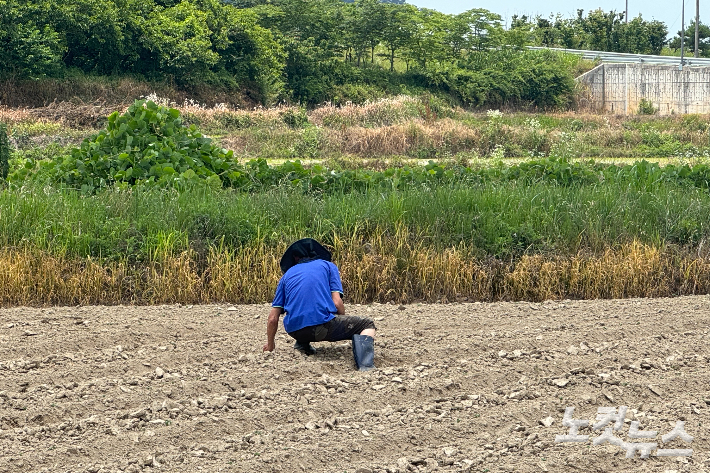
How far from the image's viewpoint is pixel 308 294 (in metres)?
5.88

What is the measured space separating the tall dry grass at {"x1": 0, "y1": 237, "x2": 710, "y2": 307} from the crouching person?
2.34 metres

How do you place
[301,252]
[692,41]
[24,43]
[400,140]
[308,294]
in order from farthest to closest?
[692,41] → [24,43] → [400,140] → [301,252] → [308,294]

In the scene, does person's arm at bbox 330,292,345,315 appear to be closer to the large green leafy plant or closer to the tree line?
the large green leafy plant

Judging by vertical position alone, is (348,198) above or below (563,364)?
above

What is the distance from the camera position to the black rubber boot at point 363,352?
A: 231 inches

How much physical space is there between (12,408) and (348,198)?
5120 mm

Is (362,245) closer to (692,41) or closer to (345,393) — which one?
(345,393)

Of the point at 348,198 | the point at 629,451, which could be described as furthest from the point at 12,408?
the point at 348,198

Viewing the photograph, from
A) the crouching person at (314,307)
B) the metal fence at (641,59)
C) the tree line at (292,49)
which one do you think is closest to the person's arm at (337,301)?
the crouching person at (314,307)

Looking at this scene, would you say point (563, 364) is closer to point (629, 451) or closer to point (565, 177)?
point (629, 451)

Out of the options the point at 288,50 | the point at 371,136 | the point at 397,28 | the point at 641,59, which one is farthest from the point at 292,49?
the point at 641,59

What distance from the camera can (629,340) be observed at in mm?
6629

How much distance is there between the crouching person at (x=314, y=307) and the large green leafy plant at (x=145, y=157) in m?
4.76

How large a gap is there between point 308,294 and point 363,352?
1.74 ft
